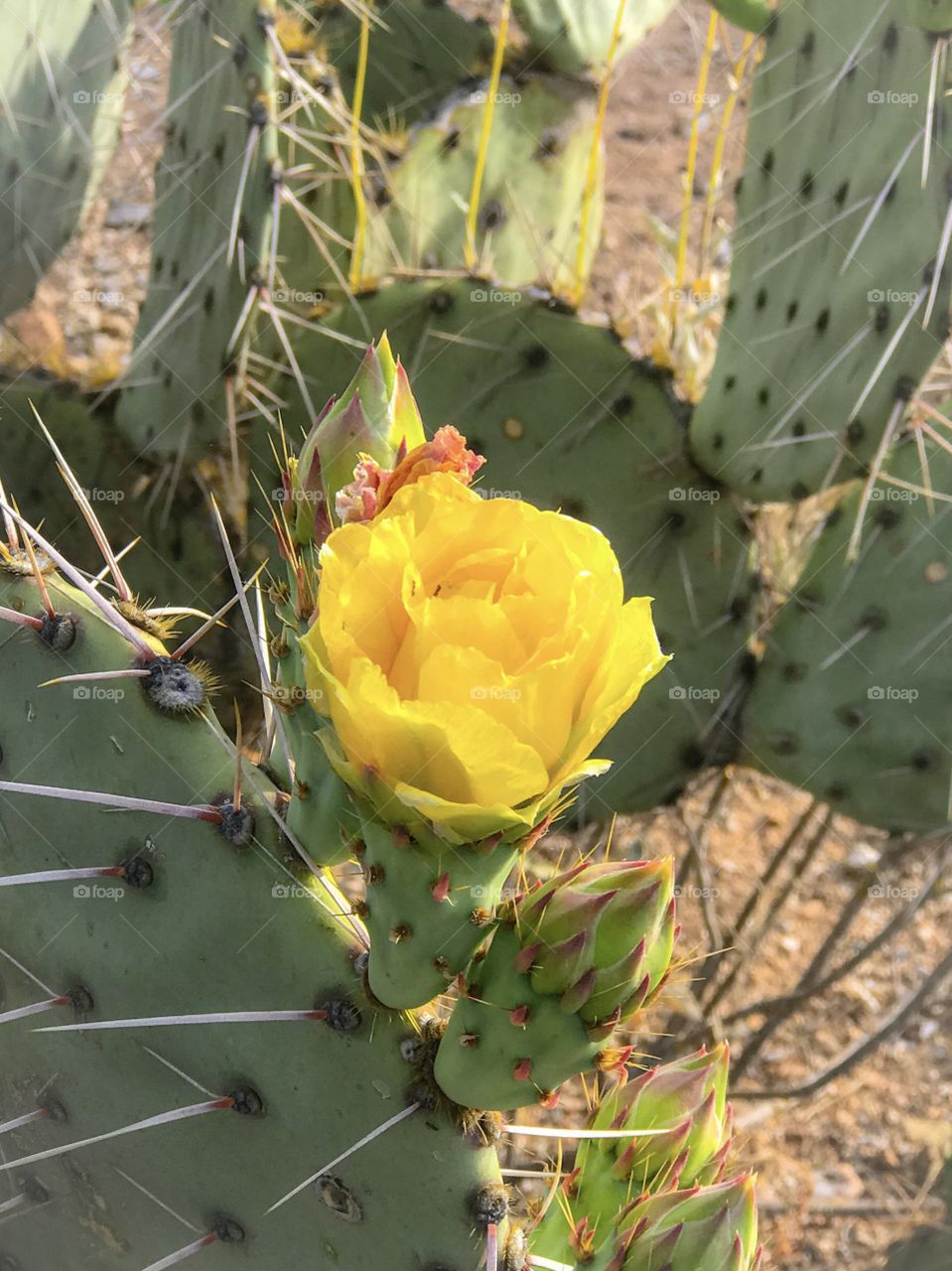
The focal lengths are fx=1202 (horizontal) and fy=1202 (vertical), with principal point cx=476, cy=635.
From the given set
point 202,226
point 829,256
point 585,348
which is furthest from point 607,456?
point 202,226

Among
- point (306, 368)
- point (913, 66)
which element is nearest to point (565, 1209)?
point (306, 368)

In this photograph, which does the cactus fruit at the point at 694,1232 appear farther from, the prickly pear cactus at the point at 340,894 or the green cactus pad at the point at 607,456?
the green cactus pad at the point at 607,456

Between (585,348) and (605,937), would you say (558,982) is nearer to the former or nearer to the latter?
(605,937)

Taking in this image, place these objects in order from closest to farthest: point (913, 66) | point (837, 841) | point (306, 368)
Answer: point (913, 66)
point (306, 368)
point (837, 841)

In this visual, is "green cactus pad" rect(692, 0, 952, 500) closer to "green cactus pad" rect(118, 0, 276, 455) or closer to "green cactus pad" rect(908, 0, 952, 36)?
"green cactus pad" rect(908, 0, 952, 36)

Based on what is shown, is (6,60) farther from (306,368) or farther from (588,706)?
(588,706)
